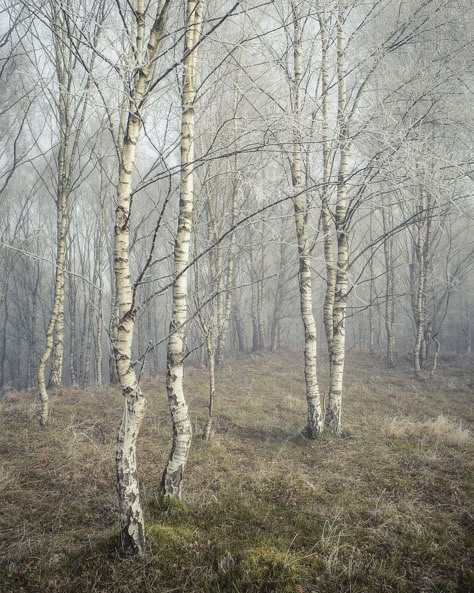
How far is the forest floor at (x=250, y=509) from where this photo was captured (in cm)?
238

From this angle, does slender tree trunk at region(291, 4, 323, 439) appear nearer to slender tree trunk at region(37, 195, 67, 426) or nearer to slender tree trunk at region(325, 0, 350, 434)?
slender tree trunk at region(325, 0, 350, 434)

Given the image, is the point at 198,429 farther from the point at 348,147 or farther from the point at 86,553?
the point at 348,147

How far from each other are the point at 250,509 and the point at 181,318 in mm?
1923

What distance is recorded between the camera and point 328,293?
6156 mm

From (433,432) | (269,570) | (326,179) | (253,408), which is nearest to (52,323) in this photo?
(253,408)

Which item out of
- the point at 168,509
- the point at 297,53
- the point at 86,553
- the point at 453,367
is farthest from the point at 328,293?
the point at 453,367

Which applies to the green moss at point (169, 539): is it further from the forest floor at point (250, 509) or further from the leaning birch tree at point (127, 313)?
the leaning birch tree at point (127, 313)

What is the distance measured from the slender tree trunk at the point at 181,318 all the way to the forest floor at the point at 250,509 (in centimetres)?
36

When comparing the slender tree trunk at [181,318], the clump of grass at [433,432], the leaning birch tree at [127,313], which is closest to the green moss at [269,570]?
the leaning birch tree at [127,313]

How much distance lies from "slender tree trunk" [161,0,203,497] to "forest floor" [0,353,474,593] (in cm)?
36

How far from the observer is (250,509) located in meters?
3.30

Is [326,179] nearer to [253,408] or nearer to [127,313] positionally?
[127,313]

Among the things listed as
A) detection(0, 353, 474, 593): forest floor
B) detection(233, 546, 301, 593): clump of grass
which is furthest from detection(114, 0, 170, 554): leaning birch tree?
detection(233, 546, 301, 593): clump of grass

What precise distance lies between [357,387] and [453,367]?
662 centimetres
